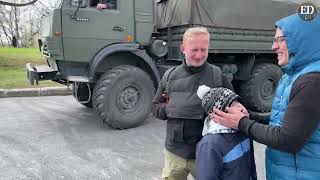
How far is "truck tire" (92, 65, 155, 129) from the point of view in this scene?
22.0 feet

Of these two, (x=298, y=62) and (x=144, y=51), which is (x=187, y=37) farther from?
(x=144, y=51)

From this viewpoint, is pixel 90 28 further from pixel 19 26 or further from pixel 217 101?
pixel 19 26

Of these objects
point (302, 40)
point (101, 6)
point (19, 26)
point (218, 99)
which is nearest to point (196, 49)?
point (218, 99)

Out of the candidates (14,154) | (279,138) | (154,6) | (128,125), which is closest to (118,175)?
(14,154)

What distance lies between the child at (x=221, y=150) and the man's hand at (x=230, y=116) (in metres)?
0.02

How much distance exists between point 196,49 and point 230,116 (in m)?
0.74

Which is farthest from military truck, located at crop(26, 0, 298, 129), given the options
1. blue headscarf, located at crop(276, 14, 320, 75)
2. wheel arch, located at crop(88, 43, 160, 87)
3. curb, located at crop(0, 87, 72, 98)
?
blue headscarf, located at crop(276, 14, 320, 75)

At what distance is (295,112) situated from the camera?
1.72 m

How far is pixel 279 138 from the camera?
1793 millimetres

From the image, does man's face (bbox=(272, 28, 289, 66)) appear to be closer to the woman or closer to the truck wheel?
the woman

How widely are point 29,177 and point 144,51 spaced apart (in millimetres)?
3313

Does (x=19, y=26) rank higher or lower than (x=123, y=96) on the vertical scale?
higher

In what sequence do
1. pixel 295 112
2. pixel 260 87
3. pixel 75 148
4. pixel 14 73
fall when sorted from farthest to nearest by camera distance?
pixel 14 73, pixel 260 87, pixel 75 148, pixel 295 112

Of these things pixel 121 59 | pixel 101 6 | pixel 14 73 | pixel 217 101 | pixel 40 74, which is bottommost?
pixel 14 73
